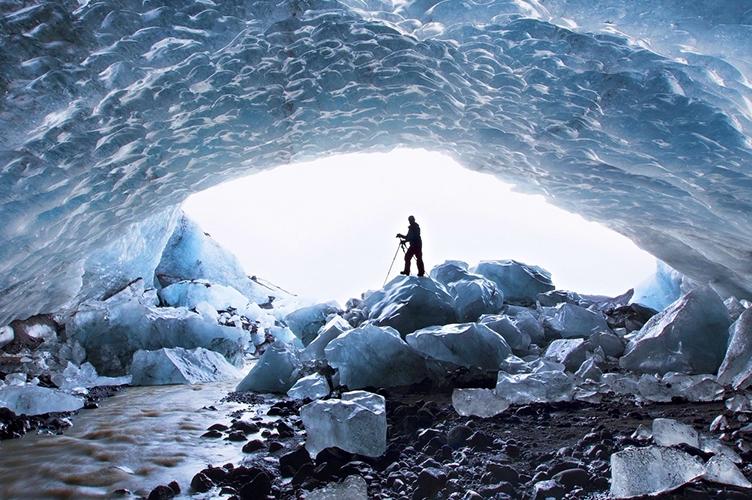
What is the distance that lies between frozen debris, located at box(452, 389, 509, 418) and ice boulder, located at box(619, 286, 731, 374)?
74.3 inches

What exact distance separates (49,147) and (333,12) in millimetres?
2819

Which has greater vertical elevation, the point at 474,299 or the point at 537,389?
the point at 474,299

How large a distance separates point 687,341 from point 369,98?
13.6 ft

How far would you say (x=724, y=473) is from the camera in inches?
71.2

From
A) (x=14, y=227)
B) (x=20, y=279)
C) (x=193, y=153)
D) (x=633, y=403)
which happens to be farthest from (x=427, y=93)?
(x=20, y=279)

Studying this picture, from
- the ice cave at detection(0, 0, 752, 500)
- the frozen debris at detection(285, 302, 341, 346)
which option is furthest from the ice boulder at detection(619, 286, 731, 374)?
the frozen debris at detection(285, 302, 341, 346)

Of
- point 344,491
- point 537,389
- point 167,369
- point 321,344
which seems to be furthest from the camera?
point 167,369

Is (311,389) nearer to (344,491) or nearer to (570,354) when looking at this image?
(344,491)

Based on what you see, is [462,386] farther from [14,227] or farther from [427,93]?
[14,227]

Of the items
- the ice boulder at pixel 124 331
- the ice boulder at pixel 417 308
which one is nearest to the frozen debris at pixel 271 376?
the ice boulder at pixel 417 308

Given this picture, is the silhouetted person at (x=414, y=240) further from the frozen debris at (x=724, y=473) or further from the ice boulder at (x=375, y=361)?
the frozen debris at (x=724, y=473)

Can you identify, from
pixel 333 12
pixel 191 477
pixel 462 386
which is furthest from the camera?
pixel 462 386

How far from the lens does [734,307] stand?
18.8 feet

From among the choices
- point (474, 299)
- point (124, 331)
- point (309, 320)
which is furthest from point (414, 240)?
point (124, 331)
